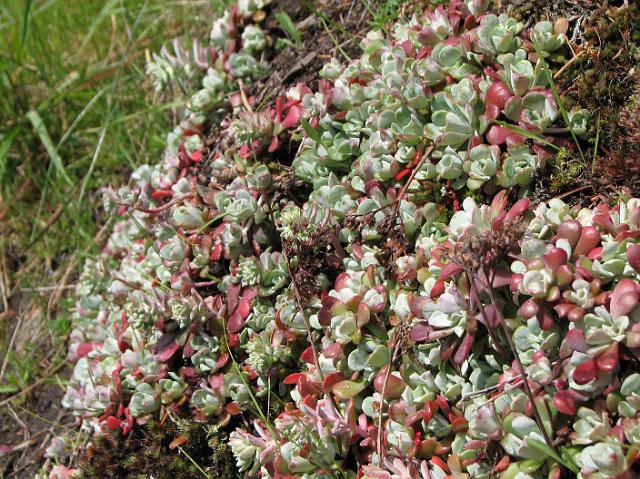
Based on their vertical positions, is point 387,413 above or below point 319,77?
below

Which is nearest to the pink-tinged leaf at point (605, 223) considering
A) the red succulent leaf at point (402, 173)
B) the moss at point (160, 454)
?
the red succulent leaf at point (402, 173)

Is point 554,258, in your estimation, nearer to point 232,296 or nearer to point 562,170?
point 562,170

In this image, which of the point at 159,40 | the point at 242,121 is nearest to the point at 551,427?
the point at 242,121

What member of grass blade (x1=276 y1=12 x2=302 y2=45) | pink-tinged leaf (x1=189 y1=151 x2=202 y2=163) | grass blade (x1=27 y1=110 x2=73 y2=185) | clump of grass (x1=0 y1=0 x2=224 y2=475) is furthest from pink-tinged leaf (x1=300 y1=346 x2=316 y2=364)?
grass blade (x1=27 y1=110 x2=73 y2=185)

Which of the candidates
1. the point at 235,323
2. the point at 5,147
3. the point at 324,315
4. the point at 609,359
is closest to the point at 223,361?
the point at 235,323

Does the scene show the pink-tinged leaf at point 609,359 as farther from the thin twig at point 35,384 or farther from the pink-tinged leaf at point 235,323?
the thin twig at point 35,384

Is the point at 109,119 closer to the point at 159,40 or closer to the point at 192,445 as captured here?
the point at 159,40
